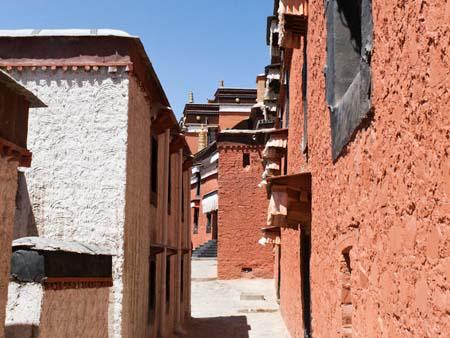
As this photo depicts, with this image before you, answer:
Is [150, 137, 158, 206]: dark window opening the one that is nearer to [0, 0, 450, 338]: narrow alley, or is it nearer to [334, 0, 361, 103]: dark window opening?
[0, 0, 450, 338]: narrow alley

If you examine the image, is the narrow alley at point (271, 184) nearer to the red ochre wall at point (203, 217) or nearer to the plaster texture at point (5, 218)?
the plaster texture at point (5, 218)

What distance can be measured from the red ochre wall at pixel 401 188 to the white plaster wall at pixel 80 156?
3991mm

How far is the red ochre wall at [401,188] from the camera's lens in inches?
104

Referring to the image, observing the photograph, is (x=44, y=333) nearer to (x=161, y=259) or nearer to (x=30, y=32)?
(x=30, y=32)

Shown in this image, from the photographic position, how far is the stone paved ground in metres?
14.0

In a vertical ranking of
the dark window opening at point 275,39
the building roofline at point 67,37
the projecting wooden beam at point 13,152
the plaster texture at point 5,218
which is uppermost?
the dark window opening at point 275,39

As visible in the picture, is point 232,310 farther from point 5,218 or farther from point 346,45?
point 346,45

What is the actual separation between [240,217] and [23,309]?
19049mm

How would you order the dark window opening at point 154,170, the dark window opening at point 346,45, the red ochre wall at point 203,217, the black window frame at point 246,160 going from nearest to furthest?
the dark window opening at point 346,45 < the dark window opening at point 154,170 < the black window frame at point 246,160 < the red ochre wall at point 203,217

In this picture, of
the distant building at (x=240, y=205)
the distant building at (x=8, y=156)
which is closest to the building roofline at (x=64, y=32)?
the distant building at (x=8, y=156)

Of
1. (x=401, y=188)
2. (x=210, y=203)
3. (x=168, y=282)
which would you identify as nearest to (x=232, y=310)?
(x=168, y=282)

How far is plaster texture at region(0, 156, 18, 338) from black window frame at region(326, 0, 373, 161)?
3.05 metres

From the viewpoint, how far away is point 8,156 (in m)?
5.40

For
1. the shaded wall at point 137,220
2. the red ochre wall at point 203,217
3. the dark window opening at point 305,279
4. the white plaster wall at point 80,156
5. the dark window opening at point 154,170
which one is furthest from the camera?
the red ochre wall at point 203,217
